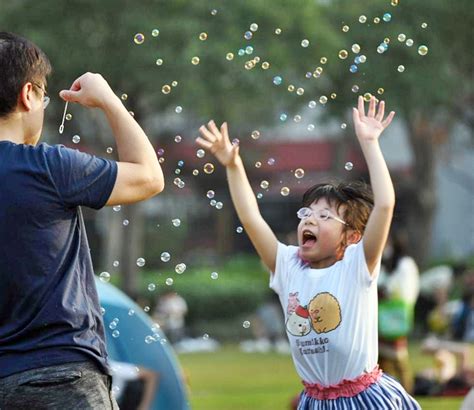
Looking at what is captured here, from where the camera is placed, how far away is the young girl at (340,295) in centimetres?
460

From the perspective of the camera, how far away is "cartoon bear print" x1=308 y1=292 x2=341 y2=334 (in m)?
4.74

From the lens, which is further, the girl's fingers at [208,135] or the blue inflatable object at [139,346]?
the blue inflatable object at [139,346]

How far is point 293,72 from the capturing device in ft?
67.7

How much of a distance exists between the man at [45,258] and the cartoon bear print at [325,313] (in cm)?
126

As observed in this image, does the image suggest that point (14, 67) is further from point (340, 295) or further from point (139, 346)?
point (139, 346)

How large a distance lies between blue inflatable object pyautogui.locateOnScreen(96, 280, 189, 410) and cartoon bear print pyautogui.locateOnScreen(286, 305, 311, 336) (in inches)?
93.6

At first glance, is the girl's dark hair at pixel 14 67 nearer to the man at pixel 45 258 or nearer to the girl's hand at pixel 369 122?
the man at pixel 45 258

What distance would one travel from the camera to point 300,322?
15.7 ft

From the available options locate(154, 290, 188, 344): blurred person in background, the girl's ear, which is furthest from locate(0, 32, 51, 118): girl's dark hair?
locate(154, 290, 188, 344): blurred person in background

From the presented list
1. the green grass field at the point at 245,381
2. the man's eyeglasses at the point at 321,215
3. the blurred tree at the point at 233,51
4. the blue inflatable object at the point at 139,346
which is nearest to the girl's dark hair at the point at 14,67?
the man's eyeglasses at the point at 321,215

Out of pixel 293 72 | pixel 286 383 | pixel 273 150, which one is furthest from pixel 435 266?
pixel 286 383

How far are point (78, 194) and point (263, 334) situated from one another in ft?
63.1

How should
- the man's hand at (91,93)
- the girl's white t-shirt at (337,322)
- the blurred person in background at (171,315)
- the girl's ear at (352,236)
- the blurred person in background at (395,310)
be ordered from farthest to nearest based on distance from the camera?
1. the blurred person in background at (171,315)
2. the blurred person in background at (395,310)
3. the girl's ear at (352,236)
4. the girl's white t-shirt at (337,322)
5. the man's hand at (91,93)

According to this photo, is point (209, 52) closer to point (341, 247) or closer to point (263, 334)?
point (263, 334)
